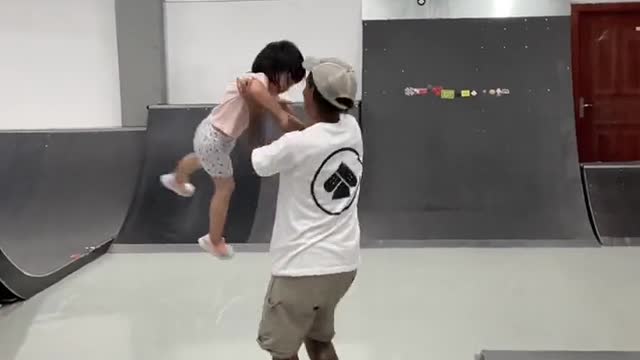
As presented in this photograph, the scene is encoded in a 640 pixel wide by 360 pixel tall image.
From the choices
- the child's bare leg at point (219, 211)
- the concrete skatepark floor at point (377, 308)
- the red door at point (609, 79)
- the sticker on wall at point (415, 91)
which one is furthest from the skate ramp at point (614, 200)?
the child's bare leg at point (219, 211)

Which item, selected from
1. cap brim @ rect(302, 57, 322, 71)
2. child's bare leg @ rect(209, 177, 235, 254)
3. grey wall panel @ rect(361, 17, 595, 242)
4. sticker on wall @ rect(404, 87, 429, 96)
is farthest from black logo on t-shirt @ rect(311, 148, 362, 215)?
sticker on wall @ rect(404, 87, 429, 96)

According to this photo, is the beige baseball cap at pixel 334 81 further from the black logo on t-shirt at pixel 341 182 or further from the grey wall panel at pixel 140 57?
the grey wall panel at pixel 140 57

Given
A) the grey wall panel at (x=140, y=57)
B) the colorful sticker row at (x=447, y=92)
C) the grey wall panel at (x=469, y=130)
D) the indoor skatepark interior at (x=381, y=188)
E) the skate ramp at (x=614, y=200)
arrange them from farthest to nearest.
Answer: the grey wall panel at (x=140, y=57) → the colorful sticker row at (x=447, y=92) → the grey wall panel at (x=469, y=130) → the skate ramp at (x=614, y=200) → the indoor skatepark interior at (x=381, y=188)

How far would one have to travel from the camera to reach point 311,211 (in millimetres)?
2076

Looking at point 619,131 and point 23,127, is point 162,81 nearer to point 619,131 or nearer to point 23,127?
point 23,127

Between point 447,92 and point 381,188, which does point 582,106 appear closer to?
point 447,92

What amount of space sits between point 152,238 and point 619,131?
461cm

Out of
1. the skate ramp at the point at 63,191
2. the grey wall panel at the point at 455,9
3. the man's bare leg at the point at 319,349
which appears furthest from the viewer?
the grey wall panel at the point at 455,9

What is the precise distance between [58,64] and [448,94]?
400cm

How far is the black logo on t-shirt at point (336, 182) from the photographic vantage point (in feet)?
6.80

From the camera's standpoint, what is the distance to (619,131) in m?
7.12

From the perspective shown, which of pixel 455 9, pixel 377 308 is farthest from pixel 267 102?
pixel 455 9

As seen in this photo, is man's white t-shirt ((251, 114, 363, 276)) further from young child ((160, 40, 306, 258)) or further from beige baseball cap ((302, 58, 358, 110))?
young child ((160, 40, 306, 258))

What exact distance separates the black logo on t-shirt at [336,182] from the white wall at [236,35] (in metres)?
5.04
